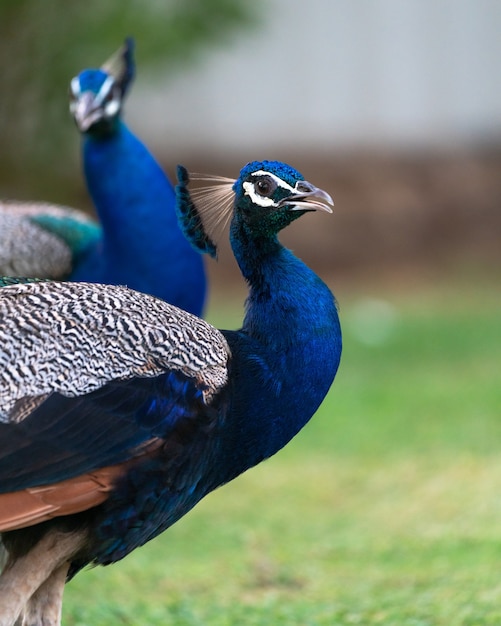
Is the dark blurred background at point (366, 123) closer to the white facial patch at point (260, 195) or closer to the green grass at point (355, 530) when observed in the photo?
the green grass at point (355, 530)

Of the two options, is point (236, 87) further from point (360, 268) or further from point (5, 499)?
point (5, 499)

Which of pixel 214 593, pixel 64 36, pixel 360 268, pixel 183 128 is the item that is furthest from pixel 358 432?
pixel 183 128

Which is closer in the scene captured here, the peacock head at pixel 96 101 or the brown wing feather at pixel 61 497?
the brown wing feather at pixel 61 497

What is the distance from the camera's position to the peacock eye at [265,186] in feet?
8.78

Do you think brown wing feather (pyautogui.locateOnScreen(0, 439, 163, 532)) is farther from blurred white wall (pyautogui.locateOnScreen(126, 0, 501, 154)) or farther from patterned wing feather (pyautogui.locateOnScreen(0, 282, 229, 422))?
blurred white wall (pyautogui.locateOnScreen(126, 0, 501, 154))

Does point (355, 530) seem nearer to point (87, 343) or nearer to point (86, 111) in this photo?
point (86, 111)

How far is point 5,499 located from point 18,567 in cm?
22

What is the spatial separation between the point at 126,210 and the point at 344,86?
7005 mm

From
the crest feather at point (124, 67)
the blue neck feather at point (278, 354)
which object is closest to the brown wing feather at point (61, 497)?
the blue neck feather at point (278, 354)

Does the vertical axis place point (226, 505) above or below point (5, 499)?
above

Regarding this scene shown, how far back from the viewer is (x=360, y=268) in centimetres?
1017

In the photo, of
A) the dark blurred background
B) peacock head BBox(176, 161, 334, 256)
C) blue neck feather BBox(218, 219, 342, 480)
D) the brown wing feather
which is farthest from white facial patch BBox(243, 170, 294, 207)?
the dark blurred background

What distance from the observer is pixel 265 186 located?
2689 millimetres

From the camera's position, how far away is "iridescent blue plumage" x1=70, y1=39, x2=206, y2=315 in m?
3.84
